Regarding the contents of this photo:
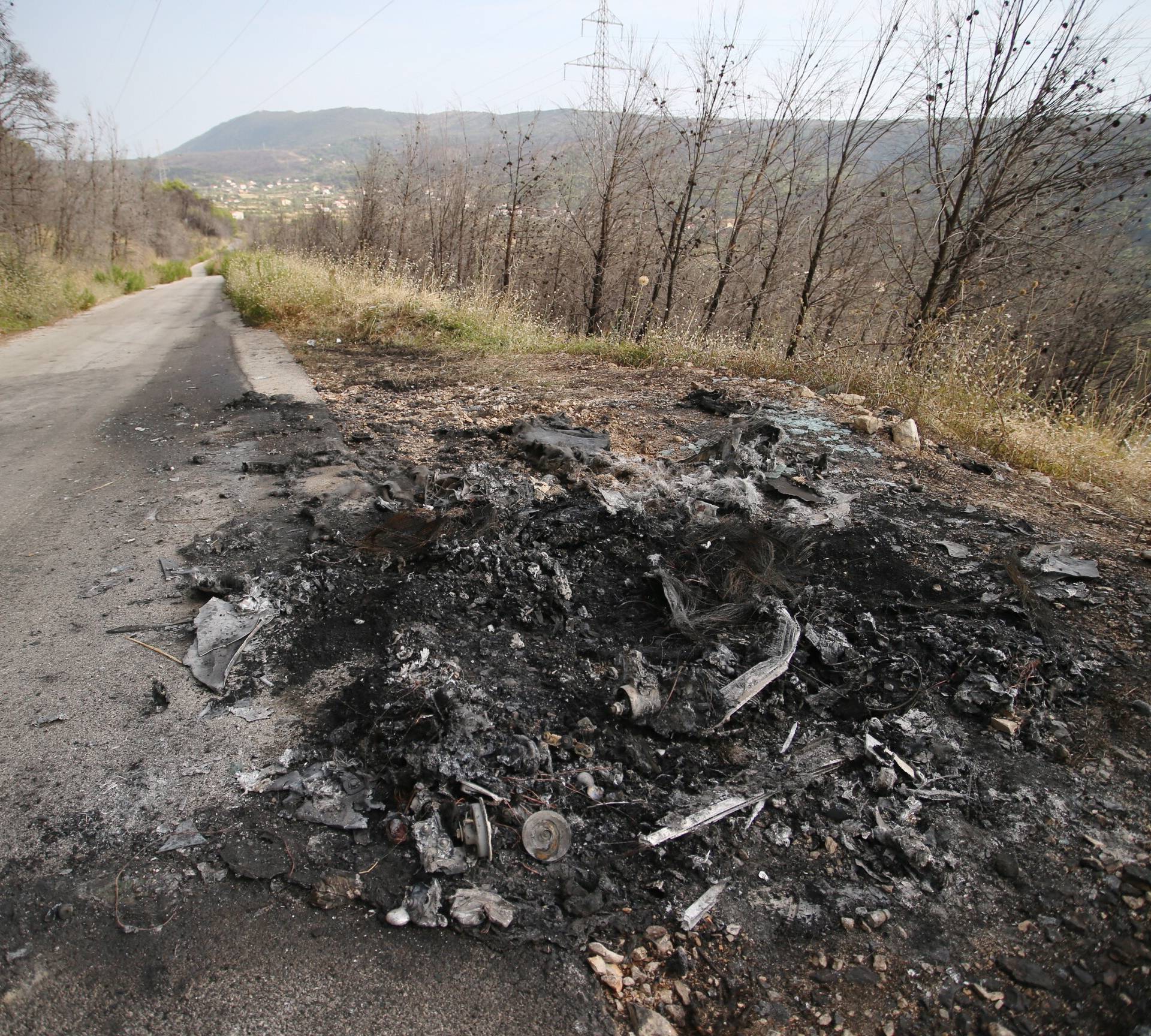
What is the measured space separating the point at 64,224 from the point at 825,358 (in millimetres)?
26845

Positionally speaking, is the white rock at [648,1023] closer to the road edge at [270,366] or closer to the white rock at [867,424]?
the white rock at [867,424]

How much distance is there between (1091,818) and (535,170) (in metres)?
14.5

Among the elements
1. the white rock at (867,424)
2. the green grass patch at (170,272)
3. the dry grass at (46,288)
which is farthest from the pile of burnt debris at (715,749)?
the green grass patch at (170,272)

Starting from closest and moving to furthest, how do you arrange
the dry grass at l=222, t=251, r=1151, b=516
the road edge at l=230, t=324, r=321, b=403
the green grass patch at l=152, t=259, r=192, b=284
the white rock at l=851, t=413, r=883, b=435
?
the dry grass at l=222, t=251, r=1151, b=516 → the white rock at l=851, t=413, r=883, b=435 → the road edge at l=230, t=324, r=321, b=403 → the green grass patch at l=152, t=259, r=192, b=284

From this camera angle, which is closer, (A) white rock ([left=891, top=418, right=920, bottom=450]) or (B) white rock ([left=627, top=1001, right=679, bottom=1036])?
(B) white rock ([left=627, top=1001, right=679, bottom=1036])

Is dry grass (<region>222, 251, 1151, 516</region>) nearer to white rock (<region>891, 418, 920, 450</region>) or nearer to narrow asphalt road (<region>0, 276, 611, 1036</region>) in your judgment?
white rock (<region>891, 418, 920, 450</region>)

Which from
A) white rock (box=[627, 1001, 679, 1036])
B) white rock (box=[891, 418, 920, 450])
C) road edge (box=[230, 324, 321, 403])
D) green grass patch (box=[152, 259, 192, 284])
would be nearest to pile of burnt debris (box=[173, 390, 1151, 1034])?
white rock (box=[627, 1001, 679, 1036])

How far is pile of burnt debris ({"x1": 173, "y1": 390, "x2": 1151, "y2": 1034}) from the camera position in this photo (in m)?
1.70

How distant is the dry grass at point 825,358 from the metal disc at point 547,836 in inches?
196

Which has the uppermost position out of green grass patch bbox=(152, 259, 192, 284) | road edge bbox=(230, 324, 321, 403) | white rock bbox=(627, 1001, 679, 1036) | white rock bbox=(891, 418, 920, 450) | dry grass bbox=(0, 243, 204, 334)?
white rock bbox=(891, 418, 920, 450)

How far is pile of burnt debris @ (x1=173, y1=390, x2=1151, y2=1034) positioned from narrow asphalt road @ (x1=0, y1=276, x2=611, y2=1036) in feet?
0.38

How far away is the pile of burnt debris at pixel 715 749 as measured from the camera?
5.59 ft

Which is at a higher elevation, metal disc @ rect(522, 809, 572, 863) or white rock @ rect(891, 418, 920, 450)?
white rock @ rect(891, 418, 920, 450)

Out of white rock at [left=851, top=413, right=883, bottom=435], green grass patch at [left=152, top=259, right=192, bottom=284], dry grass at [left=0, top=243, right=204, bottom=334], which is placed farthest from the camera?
green grass patch at [left=152, top=259, right=192, bottom=284]
